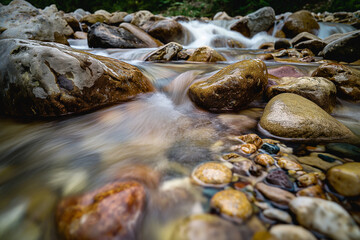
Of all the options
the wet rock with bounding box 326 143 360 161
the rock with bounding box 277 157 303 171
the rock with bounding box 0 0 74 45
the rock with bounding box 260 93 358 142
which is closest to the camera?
the rock with bounding box 277 157 303 171

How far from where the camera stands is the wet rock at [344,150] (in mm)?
1621

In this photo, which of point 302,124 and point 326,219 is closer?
point 326,219

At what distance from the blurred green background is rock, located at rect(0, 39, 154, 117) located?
71.6 ft

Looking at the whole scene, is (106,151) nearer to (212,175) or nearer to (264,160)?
(212,175)

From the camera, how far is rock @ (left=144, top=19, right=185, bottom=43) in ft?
30.2

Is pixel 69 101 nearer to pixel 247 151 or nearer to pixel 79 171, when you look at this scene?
pixel 79 171

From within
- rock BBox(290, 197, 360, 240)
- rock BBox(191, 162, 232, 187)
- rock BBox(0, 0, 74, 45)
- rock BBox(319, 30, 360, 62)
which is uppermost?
rock BBox(0, 0, 74, 45)

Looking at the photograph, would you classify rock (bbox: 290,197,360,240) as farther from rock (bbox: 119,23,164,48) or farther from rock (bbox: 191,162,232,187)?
rock (bbox: 119,23,164,48)

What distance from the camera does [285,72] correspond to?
4.16m

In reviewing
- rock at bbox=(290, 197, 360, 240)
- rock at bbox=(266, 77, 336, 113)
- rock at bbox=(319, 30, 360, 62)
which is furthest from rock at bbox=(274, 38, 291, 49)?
rock at bbox=(290, 197, 360, 240)

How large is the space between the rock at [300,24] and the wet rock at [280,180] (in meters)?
13.4

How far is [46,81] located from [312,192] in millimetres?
3230

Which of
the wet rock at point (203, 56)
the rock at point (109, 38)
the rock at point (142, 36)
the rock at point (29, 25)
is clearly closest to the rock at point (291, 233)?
the wet rock at point (203, 56)

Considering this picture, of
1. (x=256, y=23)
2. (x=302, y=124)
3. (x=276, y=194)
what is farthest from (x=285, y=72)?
(x=256, y=23)
